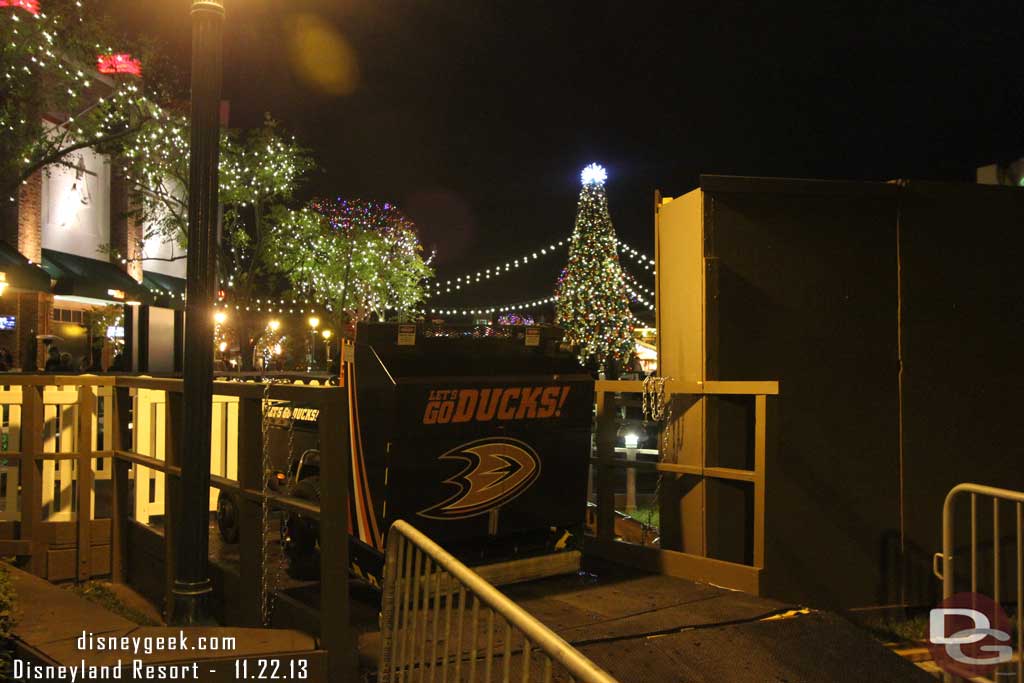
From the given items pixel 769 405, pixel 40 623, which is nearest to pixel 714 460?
pixel 769 405

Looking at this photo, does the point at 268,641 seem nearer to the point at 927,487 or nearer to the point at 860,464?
the point at 860,464

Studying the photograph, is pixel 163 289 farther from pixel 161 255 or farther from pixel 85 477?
pixel 85 477

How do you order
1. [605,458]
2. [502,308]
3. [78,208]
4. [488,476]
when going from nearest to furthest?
[488,476], [605,458], [78,208], [502,308]

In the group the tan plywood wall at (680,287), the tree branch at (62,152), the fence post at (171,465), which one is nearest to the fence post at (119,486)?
the fence post at (171,465)

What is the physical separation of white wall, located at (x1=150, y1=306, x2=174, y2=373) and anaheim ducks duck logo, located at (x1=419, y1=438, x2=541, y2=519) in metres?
6.51

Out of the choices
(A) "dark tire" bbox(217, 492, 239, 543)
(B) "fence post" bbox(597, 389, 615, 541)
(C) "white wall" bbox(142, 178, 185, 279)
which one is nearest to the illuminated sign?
(B) "fence post" bbox(597, 389, 615, 541)

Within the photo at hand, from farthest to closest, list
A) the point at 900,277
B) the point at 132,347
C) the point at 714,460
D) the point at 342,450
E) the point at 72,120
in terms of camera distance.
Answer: the point at 72,120, the point at 132,347, the point at 900,277, the point at 714,460, the point at 342,450

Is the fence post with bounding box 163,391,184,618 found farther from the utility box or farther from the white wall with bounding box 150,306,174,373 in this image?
the white wall with bounding box 150,306,174,373

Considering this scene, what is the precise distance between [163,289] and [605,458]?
3141 centimetres

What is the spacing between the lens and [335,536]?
438 cm

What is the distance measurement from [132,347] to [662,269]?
7.27 m

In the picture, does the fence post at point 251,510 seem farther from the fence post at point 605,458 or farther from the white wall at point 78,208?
the white wall at point 78,208

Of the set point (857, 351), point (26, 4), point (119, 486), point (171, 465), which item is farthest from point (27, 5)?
point (857, 351)

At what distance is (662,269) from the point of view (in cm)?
736
